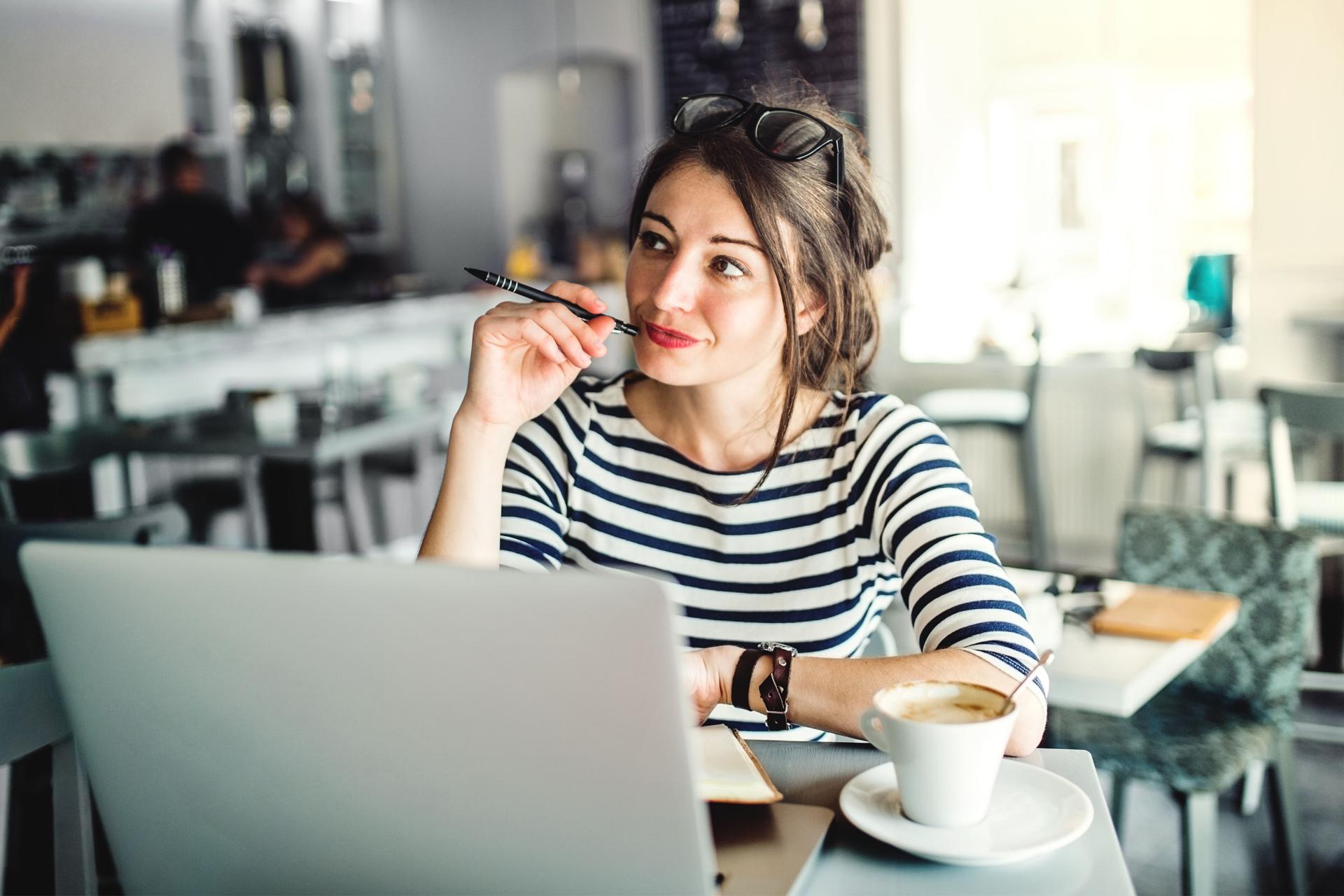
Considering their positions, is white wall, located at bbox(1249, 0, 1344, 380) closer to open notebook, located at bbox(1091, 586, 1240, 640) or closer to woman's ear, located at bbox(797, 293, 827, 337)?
open notebook, located at bbox(1091, 586, 1240, 640)

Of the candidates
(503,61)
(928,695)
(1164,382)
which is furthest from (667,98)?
(928,695)

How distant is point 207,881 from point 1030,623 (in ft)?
3.80

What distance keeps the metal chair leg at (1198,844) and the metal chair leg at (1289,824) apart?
29 cm

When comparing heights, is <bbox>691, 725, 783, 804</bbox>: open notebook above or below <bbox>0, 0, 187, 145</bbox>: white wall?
below

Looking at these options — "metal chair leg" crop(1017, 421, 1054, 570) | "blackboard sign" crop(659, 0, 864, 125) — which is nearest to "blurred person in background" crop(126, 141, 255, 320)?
"blackboard sign" crop(659, 0, 864, 125)

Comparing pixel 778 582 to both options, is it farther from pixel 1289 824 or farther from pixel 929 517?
pixel 1289 824

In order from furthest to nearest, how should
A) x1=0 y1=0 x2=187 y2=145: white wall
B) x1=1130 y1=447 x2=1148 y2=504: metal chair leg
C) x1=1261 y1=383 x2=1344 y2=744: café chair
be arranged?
x1=0 y1=0 x2=187 y2=145: white wall < x1=1130 y1=447 x2=1148 y2=504: metal chair leg < x1=1261 y1=383 x2=1344 y2=744: café chair

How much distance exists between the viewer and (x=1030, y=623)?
1.66 m

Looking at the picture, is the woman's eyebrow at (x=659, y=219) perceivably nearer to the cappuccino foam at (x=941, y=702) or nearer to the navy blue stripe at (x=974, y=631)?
the navy blue stripe at (x=974, y=631)

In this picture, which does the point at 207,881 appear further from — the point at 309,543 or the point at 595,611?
the point at 309,543

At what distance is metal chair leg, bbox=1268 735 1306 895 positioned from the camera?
2.12 m

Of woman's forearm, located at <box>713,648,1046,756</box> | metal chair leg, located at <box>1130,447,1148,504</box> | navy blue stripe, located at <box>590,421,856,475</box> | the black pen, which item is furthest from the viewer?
metal chair leg, located at <box>1130,447,1148,504</box>

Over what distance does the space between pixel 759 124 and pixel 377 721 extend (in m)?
0.85

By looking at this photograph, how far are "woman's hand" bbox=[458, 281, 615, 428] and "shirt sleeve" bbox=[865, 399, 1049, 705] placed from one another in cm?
34
